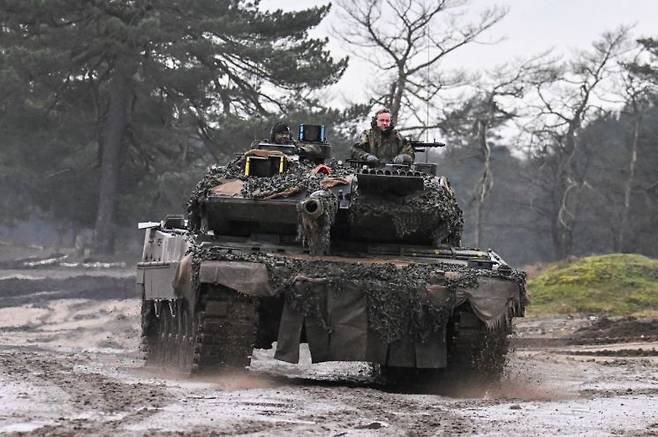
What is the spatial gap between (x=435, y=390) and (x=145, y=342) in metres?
5.70

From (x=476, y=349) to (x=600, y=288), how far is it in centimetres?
1729

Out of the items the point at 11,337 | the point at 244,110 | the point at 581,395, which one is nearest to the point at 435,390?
the point at 581,395

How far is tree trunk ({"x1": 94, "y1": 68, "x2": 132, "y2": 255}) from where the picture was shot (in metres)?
40.3

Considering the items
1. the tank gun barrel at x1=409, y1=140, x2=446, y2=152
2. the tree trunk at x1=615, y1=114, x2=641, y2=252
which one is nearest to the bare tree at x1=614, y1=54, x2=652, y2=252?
the tree trunk at x1=615, y1=114, x2=641, y2=252

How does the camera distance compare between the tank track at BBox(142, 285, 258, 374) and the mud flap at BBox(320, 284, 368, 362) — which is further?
the mud flap at BBox(320, 284, 368, 362)

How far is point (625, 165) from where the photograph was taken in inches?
1992

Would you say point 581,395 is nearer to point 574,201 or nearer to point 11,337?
point 11,337

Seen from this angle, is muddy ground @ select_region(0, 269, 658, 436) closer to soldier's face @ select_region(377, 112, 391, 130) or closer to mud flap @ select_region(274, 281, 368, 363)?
mud flap @ select_region(274, 281, 368, 363)

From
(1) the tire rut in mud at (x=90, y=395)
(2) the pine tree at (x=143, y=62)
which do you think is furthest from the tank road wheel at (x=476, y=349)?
(2) the pine tree at (x=143, y=62)

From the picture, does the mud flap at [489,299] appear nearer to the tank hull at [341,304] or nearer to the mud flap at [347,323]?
the tank hull at [341,304]

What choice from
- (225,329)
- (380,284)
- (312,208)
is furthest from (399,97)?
(225,329)

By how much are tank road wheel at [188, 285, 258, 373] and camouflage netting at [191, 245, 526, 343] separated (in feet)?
0.92

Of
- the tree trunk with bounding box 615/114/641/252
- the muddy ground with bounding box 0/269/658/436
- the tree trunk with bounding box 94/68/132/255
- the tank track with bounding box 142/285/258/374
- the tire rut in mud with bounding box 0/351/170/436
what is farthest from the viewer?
the tree trunk with bounding box 615/114/641/252

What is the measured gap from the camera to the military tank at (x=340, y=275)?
39.2 ft
